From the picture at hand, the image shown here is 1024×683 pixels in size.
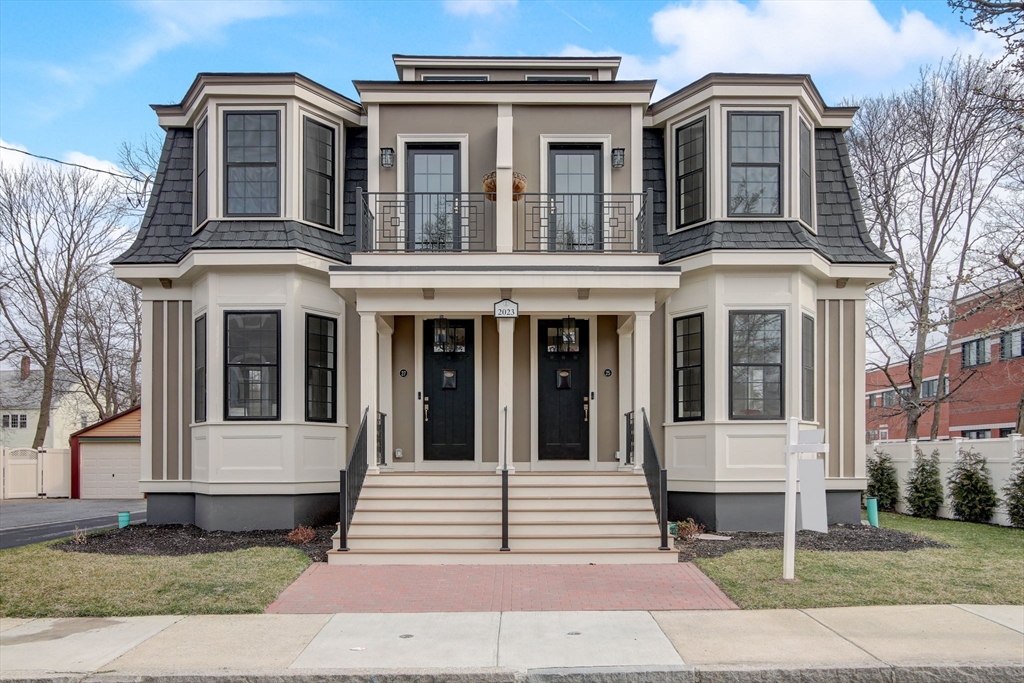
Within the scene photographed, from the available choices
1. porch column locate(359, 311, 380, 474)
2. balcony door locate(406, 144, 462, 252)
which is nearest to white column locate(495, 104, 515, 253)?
balcony door locate(406, 144, 462, 252)

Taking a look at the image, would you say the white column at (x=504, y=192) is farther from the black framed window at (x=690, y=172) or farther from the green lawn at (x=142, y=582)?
the green lawn at (x=142, y=582)

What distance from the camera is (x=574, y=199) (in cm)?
1452

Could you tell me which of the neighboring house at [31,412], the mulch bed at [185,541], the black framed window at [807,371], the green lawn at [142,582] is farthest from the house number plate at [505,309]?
the neighboring house at [31,412]

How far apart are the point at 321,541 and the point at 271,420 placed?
2.13 metres

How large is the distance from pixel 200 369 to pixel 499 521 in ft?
18.7

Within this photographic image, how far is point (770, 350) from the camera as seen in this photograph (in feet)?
44.5

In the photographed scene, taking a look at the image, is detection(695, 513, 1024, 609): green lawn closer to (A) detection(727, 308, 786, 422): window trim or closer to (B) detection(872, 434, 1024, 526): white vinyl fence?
(A) detection(727, 308, 786, 422): window trim

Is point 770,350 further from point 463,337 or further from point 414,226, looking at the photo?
point 414,226

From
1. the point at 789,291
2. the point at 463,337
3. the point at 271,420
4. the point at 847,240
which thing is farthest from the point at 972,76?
the point at 271,420

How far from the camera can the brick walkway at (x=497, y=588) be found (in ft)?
28.3

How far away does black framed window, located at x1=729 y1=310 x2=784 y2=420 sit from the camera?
13.5 metres

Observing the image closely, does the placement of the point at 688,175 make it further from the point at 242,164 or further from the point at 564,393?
the point at 242,164

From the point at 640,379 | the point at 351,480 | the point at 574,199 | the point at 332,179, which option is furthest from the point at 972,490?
the point at 332,179

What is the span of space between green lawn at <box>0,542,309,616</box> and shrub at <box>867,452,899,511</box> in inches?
541
